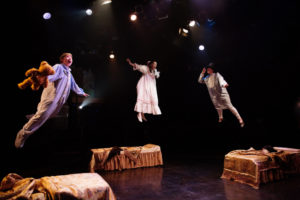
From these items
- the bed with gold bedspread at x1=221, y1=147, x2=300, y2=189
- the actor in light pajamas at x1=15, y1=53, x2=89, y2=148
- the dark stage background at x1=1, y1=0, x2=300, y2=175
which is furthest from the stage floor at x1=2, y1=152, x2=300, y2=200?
the actor in light pajamas at x1=15, y1=53, x2=89, y2=148

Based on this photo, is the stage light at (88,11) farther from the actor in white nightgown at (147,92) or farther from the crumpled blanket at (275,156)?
the crumpled blanket at (275,156)

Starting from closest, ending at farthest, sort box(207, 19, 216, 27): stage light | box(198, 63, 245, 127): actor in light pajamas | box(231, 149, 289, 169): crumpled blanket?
1. box(231, 149, 289, 169): crumpled blanket
2. box(198, 63, 245, 127): actor in light pajamas
3. box(207, 19, 216, 27): stage light

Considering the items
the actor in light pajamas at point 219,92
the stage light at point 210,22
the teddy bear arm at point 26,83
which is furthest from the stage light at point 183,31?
the teddy bear arm at point 26,83

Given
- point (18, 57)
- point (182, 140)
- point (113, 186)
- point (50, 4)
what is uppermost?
point (50, 4)

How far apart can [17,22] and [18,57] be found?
63cm

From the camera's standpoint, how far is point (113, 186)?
3.43 metres

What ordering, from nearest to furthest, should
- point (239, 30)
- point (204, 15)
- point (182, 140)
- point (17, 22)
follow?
point (17, 22), point (204, 15), point (239, 30), point (182, 140)

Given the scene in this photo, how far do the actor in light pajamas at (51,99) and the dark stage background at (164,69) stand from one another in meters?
0.79

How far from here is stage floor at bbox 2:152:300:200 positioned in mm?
3022

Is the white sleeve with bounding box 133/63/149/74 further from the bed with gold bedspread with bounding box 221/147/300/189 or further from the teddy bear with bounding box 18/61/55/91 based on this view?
the bed with gold bedspread with bounding box 221/147/300/189

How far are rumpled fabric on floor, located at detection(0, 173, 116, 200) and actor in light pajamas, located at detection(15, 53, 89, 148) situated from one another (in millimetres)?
1175

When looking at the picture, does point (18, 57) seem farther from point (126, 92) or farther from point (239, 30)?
point (239, 30)

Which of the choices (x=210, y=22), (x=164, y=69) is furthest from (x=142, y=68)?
(x=210, y=22)

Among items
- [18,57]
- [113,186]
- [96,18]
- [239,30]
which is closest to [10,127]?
[18,57]
